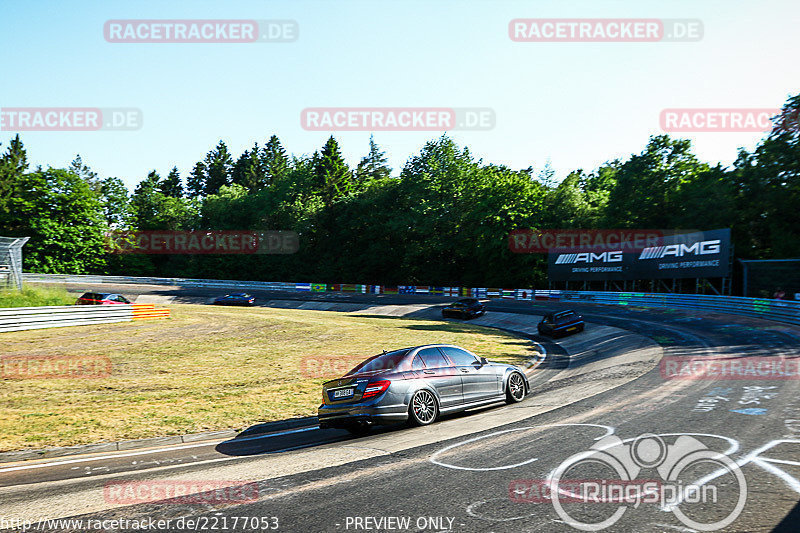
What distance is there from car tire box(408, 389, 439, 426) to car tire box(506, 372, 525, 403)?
2.41 m

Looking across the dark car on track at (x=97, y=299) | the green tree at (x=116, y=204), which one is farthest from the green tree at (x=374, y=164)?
the dark car on track at (x=97, y=299)

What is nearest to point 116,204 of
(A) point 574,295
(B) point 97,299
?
(B) point 97,299

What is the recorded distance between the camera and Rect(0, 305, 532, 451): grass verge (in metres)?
11.2

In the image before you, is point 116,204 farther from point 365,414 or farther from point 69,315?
point 365,414

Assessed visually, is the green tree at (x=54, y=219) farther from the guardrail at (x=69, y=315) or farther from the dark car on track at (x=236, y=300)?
the guardrail at (x=69, y=315)

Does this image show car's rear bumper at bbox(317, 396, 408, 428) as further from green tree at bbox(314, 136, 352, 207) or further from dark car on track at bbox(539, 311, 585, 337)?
green tree at bbox(314, 136, 352, 207)

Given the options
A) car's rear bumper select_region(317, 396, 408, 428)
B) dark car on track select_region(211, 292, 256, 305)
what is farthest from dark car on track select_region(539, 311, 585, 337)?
dark car on track select_region(211, 292, 256, 305)

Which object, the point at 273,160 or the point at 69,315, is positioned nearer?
the point at 69,315

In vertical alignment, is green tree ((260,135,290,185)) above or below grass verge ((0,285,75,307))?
above

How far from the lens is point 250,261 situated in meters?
81.6

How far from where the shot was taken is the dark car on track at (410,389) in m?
9.73

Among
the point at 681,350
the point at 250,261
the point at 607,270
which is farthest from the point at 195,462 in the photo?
the point at 250,261

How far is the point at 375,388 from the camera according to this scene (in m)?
9.77

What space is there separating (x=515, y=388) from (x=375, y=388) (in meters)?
4.05
